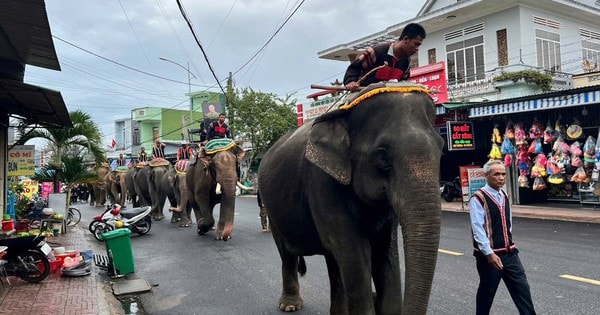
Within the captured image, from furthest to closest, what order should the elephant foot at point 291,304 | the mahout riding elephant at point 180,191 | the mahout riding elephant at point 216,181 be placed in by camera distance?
the mahout riding elephant at point 180,191 < the mahout riding elephant at point 216,181 < the elephant foot at point 291,304

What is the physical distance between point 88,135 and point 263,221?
18.5 ft

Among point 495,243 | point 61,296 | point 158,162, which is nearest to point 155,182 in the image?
point 158,162

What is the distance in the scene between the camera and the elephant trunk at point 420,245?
2895 millimetres

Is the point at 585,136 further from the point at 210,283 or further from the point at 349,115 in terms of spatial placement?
the point at 349,115

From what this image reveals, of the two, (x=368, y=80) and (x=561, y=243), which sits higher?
(x=368, y=80)

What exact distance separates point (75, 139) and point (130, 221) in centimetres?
344

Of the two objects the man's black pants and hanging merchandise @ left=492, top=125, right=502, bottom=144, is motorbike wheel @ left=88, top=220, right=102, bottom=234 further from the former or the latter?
hanging merchandise @ left=492, top=125, right=502, bottom=144

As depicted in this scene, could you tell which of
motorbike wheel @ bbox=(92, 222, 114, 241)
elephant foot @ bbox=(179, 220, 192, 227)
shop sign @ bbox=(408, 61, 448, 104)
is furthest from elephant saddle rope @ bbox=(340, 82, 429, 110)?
shop sign @ bbox=(408, 61, 448, 104)

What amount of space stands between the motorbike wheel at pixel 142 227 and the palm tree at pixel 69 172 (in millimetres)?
1926

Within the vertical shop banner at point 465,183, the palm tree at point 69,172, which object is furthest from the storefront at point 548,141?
the palm tree at point 69,172

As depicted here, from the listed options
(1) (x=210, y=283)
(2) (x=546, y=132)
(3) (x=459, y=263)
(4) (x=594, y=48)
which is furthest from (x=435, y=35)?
(1) (x=210, y=283)

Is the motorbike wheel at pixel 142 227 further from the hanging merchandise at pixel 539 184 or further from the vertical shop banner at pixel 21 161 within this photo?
the hanging merchandise at pixel 539 184

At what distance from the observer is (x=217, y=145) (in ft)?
36.6

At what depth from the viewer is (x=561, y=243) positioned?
974cm
